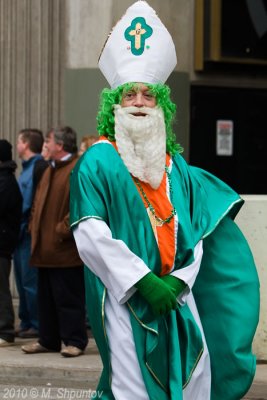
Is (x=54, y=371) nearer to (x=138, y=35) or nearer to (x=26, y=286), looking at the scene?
(x=26, y=286)

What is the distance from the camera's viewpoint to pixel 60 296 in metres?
9.98

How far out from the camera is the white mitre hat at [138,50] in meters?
6.30

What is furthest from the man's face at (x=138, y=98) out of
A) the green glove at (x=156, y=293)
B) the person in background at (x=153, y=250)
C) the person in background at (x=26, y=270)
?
the person in background at (x=26, y=270)

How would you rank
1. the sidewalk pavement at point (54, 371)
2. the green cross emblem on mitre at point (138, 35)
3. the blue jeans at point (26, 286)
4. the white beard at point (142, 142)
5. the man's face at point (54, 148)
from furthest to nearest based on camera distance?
the blue jeans at point (26, 286) < the man's face at point (54, 148) < the sidewalk pavement at point (54, 371) < the green cross emblem on mitre at point (138, 35) < the white beard at point (142, 142)

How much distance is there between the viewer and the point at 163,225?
6.16 metres

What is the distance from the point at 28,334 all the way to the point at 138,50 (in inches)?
214

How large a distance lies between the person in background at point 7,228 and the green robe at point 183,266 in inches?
174

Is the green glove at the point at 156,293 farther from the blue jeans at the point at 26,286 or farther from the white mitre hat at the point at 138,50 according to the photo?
the blue jeans at the point at 26,286

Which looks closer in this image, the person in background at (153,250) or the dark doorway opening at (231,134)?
the person in background at (153,250)

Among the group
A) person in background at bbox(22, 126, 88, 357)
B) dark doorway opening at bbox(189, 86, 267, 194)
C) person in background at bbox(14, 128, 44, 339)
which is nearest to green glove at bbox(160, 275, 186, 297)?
person in background at bbox(22, 126, 88, 357)

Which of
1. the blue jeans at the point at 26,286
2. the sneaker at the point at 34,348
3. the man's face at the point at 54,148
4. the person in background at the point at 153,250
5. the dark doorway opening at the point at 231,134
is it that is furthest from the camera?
the dark doorway opening at the point at 231,134

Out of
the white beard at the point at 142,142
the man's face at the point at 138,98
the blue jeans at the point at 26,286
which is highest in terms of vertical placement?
the man's face at the point at 138,98

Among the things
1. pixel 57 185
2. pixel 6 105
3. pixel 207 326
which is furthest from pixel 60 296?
pixel 6 105

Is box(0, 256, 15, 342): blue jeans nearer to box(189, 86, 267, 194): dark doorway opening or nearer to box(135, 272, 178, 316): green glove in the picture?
box(189, 86, 267, 194): dark doorway opening
